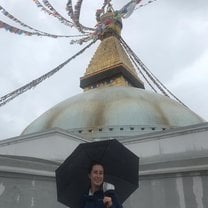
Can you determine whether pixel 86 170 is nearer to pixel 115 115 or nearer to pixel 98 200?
pixel 98 200

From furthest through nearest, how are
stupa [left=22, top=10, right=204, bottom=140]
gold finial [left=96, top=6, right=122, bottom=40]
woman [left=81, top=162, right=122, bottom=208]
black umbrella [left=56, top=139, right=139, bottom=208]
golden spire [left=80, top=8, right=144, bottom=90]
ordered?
gold finial [left=96, top=6, right=122, bottom=40] → golden spire [left=80, top=8, right=144, bottom=90] → stupa [left=22, top=10, right=204, bottom=140] → black umbrella [left=56, top=139, right=139, bottom=208] → woman [left=81, top=162, right=122, bottom=208]

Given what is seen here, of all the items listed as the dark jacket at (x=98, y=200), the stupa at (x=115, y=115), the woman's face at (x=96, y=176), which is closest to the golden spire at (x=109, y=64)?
the stupa at (x=115, y=115)

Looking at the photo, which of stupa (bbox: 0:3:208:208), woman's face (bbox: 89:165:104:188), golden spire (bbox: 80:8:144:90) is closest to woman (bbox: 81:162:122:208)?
woman's face (bbox: 89:165:104:188)

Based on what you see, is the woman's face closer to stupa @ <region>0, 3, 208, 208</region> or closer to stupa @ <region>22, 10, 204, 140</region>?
stupa @ <region>0, 3, 208, 208</region>

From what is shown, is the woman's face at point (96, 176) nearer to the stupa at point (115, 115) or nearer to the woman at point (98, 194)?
the woman at point (98, 194)

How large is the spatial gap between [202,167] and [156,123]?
4.93 metres

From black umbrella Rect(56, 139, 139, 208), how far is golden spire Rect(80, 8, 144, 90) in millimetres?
17754

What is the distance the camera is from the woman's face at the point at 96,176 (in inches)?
87.3

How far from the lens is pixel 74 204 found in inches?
94.1

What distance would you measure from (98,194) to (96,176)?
12 cm

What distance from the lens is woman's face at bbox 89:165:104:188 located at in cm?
222

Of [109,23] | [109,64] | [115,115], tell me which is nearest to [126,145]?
[115,115]

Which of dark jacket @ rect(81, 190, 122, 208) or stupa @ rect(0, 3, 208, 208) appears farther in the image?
stupa @ rect(0, 3, 208, 208)

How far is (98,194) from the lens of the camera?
2.17 metres
